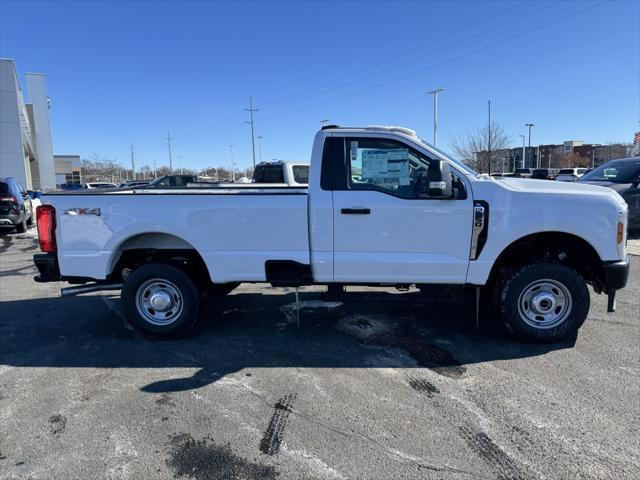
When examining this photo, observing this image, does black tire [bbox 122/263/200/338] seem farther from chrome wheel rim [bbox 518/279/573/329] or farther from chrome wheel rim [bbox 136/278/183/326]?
chrome wheel rim [bbox 518/279/573/329]

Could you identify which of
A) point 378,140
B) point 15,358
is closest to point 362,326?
point 378,140

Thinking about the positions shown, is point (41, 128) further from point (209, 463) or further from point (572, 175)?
point (209, 463)

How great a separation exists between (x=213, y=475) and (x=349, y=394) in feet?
4.35

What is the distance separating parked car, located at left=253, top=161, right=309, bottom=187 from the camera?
11.5 m

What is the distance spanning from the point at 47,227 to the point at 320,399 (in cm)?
344

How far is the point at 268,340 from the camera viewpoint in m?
4.90

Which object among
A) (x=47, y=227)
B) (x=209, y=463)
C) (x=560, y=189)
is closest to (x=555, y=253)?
(x=560, y=189)

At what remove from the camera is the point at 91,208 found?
4785 mm

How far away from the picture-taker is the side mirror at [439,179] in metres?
4.19

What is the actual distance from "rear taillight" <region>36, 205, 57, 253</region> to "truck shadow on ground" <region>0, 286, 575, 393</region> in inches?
41.2

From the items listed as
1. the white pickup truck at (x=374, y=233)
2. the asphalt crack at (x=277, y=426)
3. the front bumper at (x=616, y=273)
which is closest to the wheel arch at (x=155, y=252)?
the white pickup truck at (x=374, y=233)

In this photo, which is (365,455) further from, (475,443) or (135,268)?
(135,268)

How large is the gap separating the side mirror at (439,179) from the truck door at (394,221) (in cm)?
18

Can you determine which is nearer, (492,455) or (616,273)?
(492,455)
